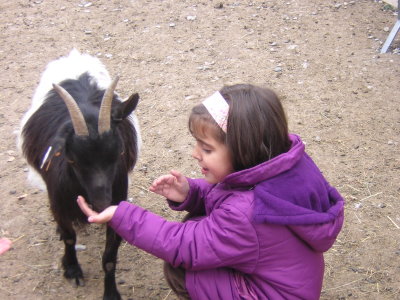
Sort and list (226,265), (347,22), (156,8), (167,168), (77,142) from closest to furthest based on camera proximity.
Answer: (226,265)
(77,142)
(167,168)
(347,22)
(156,8)

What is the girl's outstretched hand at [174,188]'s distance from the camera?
2.76 metres

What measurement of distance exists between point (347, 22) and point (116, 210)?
573 centimetres

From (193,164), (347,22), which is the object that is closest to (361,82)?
(347,22)

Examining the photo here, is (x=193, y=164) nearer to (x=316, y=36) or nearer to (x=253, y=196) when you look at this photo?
(x=253, y=196)

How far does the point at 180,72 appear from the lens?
6.10 m

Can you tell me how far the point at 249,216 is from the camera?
2215 millimetres

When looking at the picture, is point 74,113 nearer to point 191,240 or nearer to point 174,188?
point 174,188

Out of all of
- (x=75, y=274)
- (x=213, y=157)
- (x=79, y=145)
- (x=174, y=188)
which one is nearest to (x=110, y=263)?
(x=75, y=274)

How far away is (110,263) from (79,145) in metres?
0.96

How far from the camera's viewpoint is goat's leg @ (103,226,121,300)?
328cm

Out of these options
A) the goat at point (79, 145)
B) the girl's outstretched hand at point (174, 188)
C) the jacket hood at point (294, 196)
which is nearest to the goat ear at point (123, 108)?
the goat at point (79, 145)

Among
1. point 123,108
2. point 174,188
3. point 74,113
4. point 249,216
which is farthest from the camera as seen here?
point 123,108

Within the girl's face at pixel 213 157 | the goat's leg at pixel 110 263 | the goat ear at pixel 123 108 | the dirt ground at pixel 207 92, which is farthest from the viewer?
the dirt ground at pixel 207 92

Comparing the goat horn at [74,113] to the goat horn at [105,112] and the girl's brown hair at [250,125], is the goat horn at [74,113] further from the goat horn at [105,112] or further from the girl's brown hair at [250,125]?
the girl's brown hair at [250,125]
